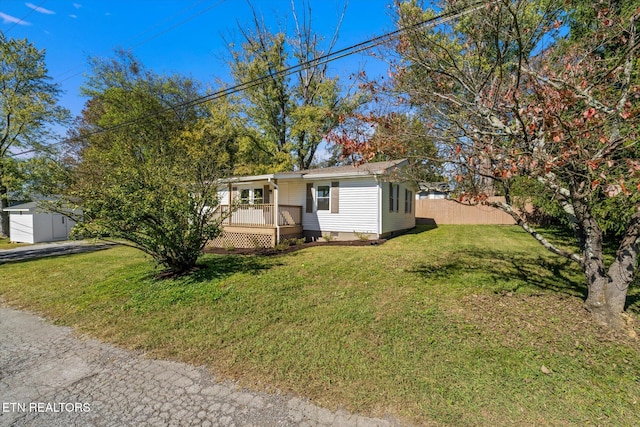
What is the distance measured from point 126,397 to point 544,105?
5444 mm

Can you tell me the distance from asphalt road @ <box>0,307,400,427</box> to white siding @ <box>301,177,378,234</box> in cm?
904

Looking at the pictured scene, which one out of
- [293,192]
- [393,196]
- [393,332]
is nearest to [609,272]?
[393,332]

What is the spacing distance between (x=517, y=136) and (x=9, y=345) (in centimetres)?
763

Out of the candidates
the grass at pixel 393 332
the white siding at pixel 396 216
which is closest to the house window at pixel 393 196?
the white siding at pixel 396 216

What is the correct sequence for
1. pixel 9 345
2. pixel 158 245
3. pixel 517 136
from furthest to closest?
pixel 158 245
pixel 9 345
pixel 517 136

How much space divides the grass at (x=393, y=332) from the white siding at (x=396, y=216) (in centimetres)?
470

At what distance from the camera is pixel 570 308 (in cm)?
434

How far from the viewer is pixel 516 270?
655cm

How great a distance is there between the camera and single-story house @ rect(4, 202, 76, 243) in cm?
1980

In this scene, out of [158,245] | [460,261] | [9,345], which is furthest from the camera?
[460,261]

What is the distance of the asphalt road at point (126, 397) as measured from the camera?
2.60m

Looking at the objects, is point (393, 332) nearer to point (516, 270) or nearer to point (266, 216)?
point (516, 270)

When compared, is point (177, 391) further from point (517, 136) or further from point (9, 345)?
point (517, 136)

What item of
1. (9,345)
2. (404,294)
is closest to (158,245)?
(9,345)
